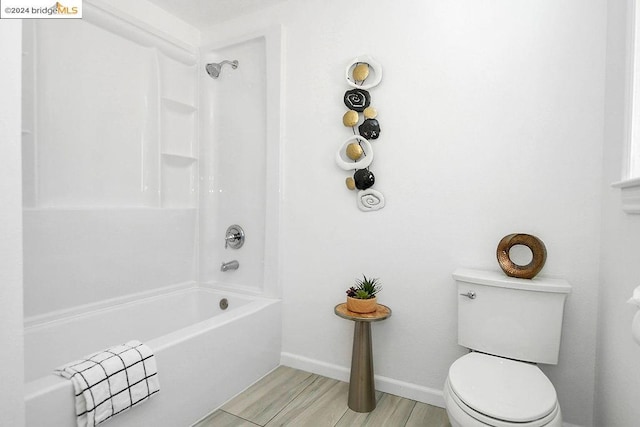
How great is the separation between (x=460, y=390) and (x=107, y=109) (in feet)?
7.61

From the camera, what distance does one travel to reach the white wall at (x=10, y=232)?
1.04 metres

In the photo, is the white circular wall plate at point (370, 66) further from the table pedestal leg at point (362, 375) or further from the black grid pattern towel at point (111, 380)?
the black grid pattern towel at point (111, 380)

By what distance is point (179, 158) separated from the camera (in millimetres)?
2516

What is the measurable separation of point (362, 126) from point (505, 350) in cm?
132

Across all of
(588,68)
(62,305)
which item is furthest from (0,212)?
(588,68)

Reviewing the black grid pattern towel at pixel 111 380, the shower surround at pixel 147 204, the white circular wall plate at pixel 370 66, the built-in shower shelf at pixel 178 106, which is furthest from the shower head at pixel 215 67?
the black grid pattern towel at pixel 111 380

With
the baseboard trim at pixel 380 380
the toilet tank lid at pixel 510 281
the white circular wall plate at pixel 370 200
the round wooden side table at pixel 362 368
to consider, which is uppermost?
the white circular wall plate at pixel 370 200

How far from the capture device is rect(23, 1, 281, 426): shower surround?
177cm

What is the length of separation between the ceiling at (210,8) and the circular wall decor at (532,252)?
2.01 meters

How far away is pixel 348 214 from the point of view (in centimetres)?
212

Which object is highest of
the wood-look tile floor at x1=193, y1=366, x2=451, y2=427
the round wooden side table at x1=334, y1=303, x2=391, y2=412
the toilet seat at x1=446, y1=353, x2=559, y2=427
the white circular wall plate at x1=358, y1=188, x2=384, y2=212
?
the white circular wall plate at x1=358, y1=188, x2=384, y2=212

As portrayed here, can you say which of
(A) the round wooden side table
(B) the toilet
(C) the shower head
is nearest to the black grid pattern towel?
(A) the round wooden side table

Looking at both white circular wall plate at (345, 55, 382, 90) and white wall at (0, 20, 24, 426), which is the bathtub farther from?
white circular wall plate at (345, 55, 382, 90)

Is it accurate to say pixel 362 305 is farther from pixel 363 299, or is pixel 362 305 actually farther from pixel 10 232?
pixel 10 232
